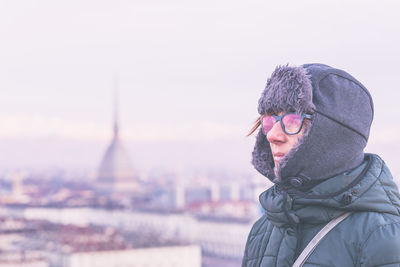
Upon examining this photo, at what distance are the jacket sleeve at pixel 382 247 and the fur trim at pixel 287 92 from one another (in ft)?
0.63

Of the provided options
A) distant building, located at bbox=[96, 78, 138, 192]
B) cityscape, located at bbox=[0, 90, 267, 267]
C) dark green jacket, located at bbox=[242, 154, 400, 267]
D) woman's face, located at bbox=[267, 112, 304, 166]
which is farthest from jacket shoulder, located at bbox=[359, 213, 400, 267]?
distant building, located at bbox=[96, 78, 138, 192]

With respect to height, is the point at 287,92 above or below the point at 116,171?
above

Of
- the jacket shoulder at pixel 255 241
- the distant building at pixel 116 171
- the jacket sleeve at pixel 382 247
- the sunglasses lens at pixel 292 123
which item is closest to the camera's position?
the jacket sleeve at pixel 382 247

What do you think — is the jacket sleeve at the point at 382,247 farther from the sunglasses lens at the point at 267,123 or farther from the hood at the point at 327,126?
the sunglasses lens at the point at 267,123

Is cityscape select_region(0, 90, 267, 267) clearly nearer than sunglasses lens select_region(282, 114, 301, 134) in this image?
No

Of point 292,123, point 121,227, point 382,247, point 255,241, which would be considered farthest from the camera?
point 121,227

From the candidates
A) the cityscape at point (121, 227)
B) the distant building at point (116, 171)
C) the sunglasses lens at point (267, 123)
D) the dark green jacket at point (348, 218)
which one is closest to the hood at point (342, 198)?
the dark green jacket at point (348, 218)

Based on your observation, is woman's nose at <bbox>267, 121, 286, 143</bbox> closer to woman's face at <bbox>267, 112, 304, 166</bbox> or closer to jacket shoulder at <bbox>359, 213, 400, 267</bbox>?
woman's face at <bbox>267, 112, 304, 166</bbox>

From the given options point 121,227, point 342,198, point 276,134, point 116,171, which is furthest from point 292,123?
point 116,171

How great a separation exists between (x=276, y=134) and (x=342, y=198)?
144 mm

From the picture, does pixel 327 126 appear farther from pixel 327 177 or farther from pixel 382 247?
pixel 382 247

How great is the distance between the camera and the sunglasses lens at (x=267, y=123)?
136cm

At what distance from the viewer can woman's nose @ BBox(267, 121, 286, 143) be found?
132cm

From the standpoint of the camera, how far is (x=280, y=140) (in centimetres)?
133
